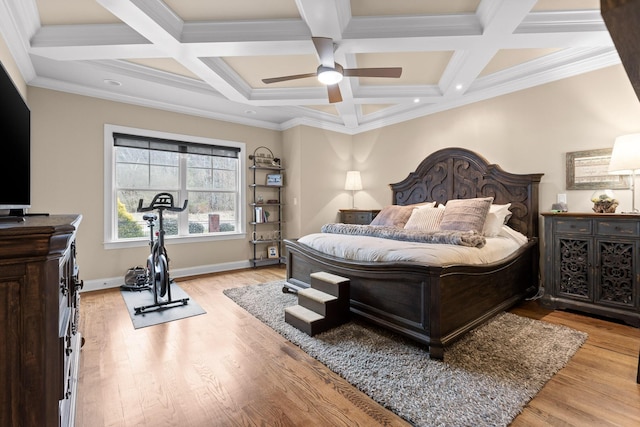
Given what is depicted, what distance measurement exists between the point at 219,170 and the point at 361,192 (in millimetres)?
2698

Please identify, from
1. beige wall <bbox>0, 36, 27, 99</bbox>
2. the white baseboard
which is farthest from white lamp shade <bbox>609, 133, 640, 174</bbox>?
beige wall <bbox>0, 36, 27, 99</bbox>

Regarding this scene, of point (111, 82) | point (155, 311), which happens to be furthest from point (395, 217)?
point (111, 82)

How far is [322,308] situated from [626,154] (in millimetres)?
3067

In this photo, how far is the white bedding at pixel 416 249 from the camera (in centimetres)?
227

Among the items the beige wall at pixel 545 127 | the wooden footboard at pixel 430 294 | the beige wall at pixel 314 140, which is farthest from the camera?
the beige wall at pixel 314 140

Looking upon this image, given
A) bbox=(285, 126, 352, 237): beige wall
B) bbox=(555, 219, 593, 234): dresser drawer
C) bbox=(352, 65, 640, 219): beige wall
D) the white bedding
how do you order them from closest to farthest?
the white bedding < bbox=(555, 219, 593, 234): dresser drawer < bbox=(352, 65, 640, 219): beige wall < bbox=(285, 126, 352, 237): beige wall

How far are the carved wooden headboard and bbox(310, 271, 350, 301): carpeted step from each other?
7.91 ft

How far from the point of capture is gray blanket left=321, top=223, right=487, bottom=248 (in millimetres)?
2633

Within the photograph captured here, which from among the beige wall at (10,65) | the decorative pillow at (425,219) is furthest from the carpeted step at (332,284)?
the beige wall at (10,65)

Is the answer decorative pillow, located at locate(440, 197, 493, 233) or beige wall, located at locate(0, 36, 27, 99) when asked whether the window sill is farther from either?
decorative pillow, located at locate(440, 197, 493, 233)

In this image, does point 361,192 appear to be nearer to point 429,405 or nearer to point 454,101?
point 454,101

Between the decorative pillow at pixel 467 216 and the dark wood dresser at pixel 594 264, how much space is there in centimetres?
62

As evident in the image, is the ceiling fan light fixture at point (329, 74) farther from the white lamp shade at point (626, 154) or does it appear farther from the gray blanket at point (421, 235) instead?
the white lamp shade at point (626, 154)

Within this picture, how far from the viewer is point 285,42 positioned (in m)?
2.68
